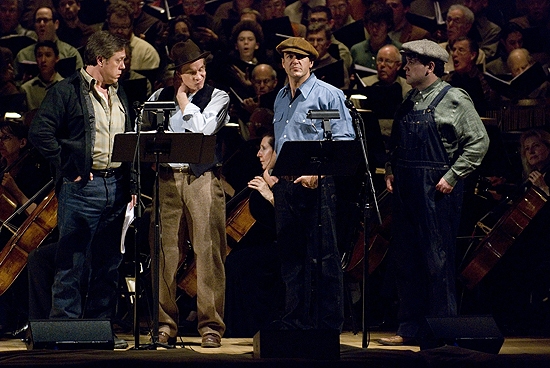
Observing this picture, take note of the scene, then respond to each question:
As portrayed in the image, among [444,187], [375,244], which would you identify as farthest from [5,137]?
[444,187]

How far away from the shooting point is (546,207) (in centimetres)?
785

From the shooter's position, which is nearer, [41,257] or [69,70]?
[41,257]

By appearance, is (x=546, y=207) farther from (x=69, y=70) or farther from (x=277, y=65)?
(x=69, y=70)

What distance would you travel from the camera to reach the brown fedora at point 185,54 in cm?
651

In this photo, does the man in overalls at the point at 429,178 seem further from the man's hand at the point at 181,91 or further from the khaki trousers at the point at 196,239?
the man's hand at the point at 181,91

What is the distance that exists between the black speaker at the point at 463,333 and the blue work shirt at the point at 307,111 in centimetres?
131

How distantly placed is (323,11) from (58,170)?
4.08m

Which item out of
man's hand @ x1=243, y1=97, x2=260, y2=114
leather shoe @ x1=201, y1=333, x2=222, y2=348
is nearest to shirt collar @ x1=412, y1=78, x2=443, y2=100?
leather shoe @ x1=201, y1=333, x2=222, y2=348

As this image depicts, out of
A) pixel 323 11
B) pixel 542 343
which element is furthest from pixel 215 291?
pixel 323 11

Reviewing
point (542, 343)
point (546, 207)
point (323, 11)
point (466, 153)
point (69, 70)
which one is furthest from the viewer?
point (323, 11)

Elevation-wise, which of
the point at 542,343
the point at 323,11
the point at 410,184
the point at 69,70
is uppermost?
the point at 323,11

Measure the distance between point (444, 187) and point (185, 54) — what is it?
1798 millimetres

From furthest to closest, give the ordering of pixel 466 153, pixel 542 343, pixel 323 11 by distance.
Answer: pixel 323 11
pixel 542 343
pixel 466 153

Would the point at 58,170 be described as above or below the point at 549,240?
above
